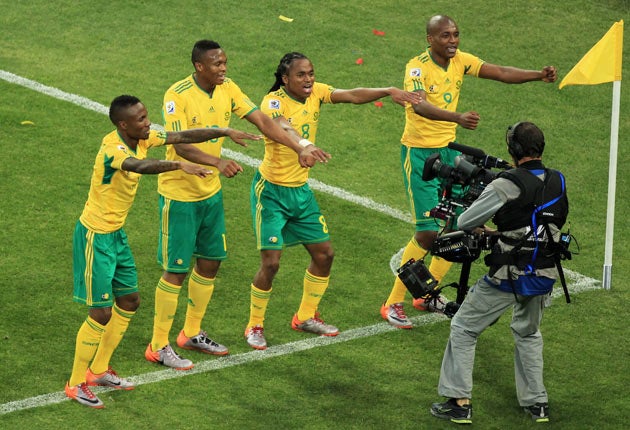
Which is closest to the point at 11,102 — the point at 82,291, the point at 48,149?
the point at 48,149

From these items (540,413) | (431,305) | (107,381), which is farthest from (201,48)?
(540,413)

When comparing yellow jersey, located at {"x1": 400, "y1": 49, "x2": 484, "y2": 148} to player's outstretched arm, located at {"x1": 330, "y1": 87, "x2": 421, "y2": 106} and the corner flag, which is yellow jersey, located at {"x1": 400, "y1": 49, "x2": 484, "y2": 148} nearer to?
player's outstretched arm, located at {"x1": 330, "y1": 87, "x2": 421, "y2": 106}

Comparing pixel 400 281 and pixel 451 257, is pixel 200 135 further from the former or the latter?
pixel 400 281

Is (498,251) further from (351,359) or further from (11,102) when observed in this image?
(11,102)

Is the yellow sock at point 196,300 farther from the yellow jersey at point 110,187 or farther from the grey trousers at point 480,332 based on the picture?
the grey trousers at point 480,332

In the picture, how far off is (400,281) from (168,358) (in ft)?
7.96

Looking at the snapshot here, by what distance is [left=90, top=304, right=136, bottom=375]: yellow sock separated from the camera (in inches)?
424

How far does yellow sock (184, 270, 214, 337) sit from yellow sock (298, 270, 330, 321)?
0.95 m

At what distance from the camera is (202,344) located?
11.7m

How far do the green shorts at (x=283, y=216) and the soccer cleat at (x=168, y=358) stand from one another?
122 centimetres

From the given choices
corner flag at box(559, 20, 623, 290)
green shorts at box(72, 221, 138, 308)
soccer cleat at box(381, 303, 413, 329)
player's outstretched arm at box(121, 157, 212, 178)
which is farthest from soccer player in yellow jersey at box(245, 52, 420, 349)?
corner flag at box(559, 20, 623, 290)

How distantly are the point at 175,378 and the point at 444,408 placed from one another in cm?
229

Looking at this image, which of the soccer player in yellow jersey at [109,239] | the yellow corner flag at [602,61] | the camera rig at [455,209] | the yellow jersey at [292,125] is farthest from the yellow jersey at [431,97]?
the soccer player in yellow jersey at [109,239]

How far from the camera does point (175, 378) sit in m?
11.1
